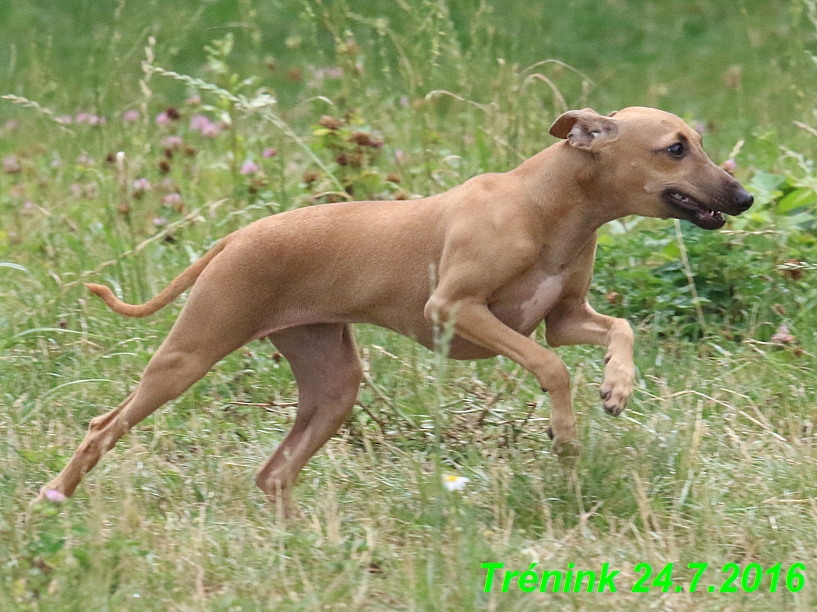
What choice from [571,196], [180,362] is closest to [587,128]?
[571,196]

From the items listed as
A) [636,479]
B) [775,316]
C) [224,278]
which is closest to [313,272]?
[224,278]

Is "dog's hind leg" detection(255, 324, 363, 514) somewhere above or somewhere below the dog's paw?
below

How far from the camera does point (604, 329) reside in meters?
4.62

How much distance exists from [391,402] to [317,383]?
0.42 meters

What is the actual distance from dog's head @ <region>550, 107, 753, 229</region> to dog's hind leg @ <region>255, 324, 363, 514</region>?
1.20 m

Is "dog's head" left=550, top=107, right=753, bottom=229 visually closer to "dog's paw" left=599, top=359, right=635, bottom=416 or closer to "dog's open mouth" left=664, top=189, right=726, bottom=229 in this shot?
"dog's open mouth" left=664, top=189, right=726, bottom=229

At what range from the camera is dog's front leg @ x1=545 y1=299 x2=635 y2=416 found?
4258mm

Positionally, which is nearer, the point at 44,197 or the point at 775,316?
the point at 775,316

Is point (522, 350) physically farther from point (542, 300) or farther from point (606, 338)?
point (606, 338)

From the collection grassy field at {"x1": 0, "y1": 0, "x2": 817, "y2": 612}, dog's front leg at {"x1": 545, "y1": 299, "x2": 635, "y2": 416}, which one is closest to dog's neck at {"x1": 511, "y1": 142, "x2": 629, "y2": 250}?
dog's front leg at {"x1": 545, "y1": 299, "x2": 635, "y2": 416}

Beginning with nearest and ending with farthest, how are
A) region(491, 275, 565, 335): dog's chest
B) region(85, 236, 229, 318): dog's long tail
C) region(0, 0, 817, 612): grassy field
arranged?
region(0, 0, 817, 612): grassy field
region(491, 275, 565, 335): dog's chest
region(85, 236, 229, 318): dog's long tail

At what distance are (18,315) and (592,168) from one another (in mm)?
2974

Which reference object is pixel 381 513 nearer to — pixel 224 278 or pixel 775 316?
pixel 224 278

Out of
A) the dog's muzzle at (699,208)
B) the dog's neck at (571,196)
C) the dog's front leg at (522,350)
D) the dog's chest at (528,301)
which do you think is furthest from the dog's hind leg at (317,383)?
the dog's muzzle at (699,208)
